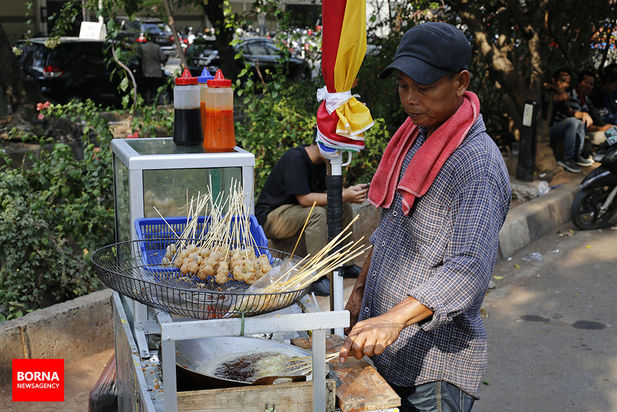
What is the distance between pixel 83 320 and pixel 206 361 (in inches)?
96.0

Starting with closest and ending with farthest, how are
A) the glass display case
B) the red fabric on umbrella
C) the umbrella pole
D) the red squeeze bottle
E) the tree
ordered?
the glass display case → the red squeeze bottle → the red fabric on umbrella → the umbrella pole → the tree

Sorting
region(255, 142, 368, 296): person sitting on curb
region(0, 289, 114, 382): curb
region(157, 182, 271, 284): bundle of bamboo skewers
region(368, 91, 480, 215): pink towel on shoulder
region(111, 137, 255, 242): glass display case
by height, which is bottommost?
region(0, 289, 114, 382): curb

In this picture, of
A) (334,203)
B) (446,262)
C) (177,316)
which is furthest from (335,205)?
(446,262)

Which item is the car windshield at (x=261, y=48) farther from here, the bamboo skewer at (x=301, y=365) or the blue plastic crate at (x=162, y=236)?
the bamboo skewer at (x=301, y=365)

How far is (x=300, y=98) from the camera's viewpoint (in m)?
7.70

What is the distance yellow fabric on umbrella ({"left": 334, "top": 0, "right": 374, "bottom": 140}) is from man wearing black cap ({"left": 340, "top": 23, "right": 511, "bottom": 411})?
3.05 ft

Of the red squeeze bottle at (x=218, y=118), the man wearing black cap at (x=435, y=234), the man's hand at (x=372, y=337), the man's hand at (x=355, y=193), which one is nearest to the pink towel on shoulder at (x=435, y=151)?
the man wearing black cap at (x=435, y=234)

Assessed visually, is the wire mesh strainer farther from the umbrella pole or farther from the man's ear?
the umbrella pole

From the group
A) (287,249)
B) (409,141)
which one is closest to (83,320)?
(287,249)

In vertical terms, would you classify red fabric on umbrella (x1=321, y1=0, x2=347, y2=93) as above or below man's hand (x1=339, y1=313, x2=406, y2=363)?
above

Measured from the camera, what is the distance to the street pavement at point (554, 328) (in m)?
4.44

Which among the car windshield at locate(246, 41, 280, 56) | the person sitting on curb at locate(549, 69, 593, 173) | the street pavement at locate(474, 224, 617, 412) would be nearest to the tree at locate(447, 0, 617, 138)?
the person sitting on curb at locate(549, 69, 593, 173)

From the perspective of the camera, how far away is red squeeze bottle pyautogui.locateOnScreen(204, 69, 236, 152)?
9.80 ft

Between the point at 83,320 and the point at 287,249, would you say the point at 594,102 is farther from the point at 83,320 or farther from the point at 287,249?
the point at 83,320
